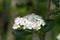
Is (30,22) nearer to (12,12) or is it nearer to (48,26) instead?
(48,26)

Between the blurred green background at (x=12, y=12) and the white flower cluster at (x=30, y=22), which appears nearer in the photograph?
the white flower cluster at (x=30, y=22)

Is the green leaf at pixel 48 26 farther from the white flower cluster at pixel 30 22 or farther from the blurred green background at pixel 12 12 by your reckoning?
the blurred green background at pixel 12 12

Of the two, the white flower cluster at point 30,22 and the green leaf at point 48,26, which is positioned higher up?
the white flower cluster at point 30,22

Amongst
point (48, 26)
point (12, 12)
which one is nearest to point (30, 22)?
point (48, 26)

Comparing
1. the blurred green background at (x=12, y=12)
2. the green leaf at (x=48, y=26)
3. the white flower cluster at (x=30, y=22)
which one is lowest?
the blurred green background at (x=12, y=12)

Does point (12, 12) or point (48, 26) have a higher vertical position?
point (48, 26)

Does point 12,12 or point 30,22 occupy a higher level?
point 30,22

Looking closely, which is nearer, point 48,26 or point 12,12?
point 48,26

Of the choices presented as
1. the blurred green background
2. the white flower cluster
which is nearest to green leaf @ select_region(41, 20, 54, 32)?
the white flower cluster

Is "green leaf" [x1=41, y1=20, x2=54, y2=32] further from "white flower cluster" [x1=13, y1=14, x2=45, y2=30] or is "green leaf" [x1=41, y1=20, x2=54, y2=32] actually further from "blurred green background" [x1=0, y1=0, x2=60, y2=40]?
"blurred green background" [x1=0, y1=0, x2=60, y2=40]

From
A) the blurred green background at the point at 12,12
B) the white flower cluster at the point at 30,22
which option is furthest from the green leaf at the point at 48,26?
the blurred green background at the point at 12,12

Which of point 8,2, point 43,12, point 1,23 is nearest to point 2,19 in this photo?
point 1,23
